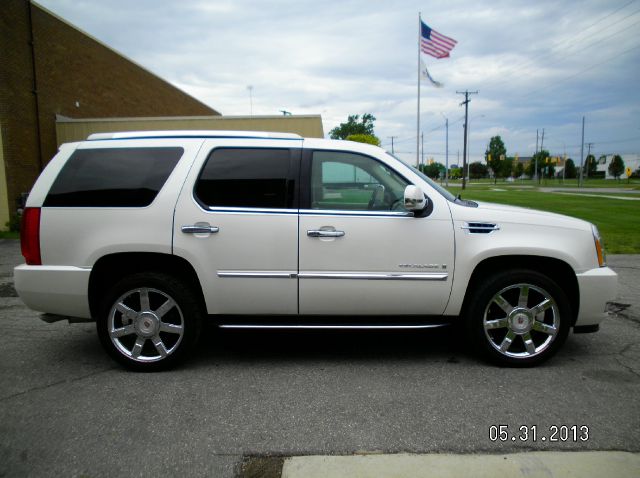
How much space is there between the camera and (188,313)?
Answer: 3.68 metres

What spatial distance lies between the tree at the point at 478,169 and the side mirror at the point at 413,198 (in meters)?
131

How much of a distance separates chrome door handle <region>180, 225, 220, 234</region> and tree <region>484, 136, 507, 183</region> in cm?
10494

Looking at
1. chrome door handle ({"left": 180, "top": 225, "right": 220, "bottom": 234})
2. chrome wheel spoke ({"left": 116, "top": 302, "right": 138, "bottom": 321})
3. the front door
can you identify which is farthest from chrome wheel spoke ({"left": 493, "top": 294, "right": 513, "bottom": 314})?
chrome wheel spoke ({"left": 116, "top": 302, "right": 138, "bottom": 321})

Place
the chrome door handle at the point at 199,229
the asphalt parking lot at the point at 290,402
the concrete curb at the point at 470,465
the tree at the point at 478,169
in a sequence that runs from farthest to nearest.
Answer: the tree at the point at 478,169
the chrome door handle at the point at 199,229
the asphalt parking lot at the point at 290,402
the concrete curb at the point at 470,465

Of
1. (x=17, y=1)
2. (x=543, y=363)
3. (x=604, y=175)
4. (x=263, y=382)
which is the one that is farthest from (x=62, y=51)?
(x=604, y=175)

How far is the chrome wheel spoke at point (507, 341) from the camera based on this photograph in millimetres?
3781

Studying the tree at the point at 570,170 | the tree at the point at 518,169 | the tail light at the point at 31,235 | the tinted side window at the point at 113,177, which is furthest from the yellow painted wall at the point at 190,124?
the tree at the point at 570,170

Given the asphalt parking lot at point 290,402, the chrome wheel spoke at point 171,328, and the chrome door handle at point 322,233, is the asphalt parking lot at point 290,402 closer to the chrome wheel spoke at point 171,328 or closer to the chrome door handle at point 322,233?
the chrome wheel spoke at point 171,328

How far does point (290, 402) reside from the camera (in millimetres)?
3246

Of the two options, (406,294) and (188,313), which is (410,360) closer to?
(406,294)

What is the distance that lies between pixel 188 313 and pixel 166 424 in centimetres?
95

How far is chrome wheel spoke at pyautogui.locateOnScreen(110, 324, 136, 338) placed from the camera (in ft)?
12.1

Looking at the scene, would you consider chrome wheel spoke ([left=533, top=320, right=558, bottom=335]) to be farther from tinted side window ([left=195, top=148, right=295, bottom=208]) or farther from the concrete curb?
tinted side window ([left=195, top=148, right=295, bottom=208])
